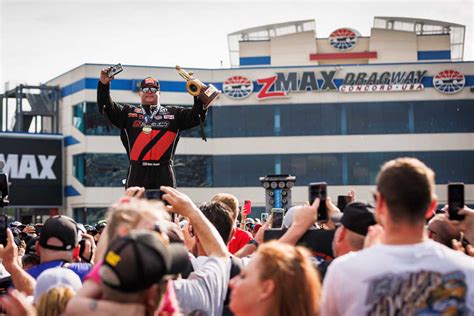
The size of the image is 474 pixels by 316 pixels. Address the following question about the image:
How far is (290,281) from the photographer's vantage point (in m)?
3.44

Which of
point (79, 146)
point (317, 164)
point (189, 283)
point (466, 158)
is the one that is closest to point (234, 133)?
point (317, 164)

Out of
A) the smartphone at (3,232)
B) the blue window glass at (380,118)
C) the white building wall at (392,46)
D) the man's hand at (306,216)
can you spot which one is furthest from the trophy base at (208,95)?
the white building wall at (392,46)

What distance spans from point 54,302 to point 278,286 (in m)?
1.04

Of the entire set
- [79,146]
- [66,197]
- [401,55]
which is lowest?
[66,197]

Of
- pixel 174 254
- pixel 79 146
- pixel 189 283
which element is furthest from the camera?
pixel 79 146

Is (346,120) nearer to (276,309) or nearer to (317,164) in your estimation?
(317,164)

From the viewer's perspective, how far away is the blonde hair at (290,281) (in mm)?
3430

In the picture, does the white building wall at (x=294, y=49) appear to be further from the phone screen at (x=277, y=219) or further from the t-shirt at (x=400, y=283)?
the t-shirt at (x=400, y=283)

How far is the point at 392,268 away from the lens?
3486 millimetres

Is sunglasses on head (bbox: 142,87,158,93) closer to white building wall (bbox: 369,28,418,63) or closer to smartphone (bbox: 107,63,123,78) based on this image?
smartphone (bbox: 107,63,123,78)

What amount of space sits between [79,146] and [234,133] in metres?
9.09

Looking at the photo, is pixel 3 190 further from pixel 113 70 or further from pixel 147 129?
pixel 147 129

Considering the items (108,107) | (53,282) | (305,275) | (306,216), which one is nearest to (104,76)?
(108,107)

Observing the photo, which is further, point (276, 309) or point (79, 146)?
point (79, 146)
